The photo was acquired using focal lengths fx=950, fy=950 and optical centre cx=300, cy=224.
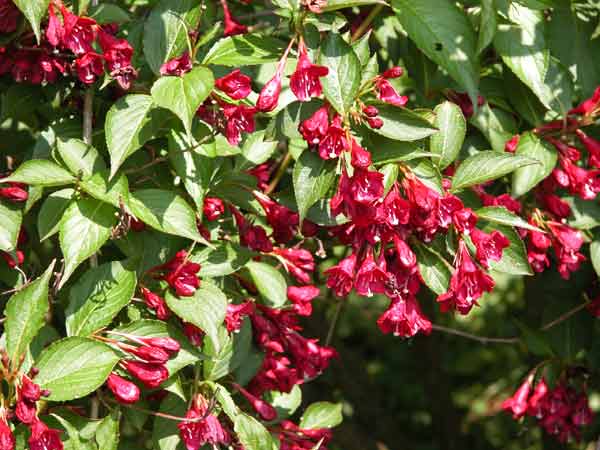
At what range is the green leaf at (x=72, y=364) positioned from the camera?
189cm

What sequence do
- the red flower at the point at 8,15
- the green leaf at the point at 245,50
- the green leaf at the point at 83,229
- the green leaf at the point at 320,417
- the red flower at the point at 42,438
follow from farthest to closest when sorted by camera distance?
the green leaf at the point at 320,417
the red flower at the point at 8,15
the green leaf at the point at 245,50
the green leaf at the point at 83,229
the red flower at the point at 42,438

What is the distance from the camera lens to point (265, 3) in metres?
2.93

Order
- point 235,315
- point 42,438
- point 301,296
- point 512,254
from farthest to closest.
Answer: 1. point 301,296
2. point 512,254
3. point 235,315
4. point 42,438

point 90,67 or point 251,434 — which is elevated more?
point 90,67

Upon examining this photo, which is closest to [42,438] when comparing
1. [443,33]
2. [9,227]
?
[9,227]

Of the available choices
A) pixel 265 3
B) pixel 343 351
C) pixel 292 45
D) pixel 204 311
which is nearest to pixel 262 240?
pixel 204 311

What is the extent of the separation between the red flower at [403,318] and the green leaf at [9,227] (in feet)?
2.73

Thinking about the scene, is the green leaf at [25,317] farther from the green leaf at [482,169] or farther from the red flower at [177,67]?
the green leaf at [482,169]

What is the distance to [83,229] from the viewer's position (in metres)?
1.95

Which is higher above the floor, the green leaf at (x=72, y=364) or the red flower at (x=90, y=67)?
the red flower at (x=90, y=67)

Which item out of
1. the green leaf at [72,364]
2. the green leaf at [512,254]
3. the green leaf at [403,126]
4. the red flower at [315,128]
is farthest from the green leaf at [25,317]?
the green leaf at [512,254]

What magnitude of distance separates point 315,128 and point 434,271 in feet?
1.51

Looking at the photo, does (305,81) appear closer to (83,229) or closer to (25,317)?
(83,229)

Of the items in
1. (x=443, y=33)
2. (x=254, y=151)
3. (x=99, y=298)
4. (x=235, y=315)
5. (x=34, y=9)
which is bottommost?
(x=235, y=315)
